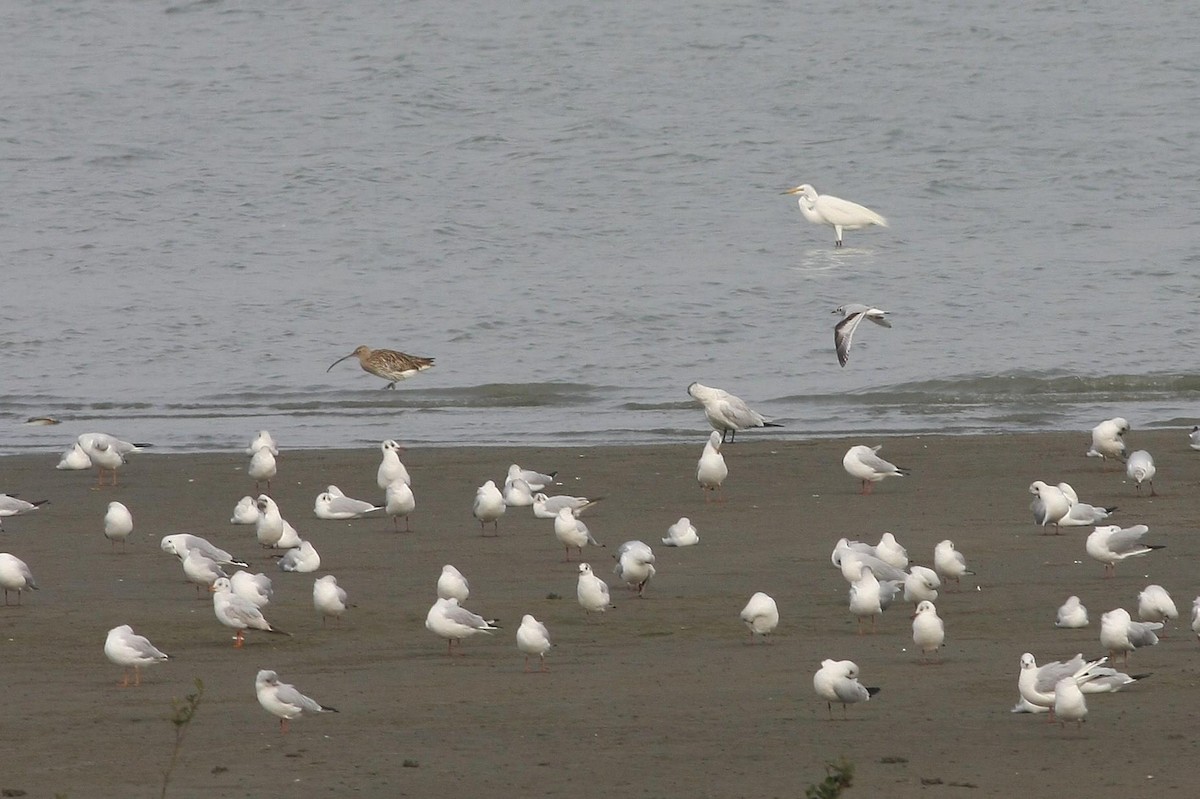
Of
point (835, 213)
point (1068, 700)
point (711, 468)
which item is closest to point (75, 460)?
point (711, 468)

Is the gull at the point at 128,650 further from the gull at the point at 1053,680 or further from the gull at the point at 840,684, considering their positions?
the gull at the point at 1053,680

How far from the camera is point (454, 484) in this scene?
46.5ft

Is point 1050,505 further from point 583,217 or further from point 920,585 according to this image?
point 583,217

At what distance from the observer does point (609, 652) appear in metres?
9.00

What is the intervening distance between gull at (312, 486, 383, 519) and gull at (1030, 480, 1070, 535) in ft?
13.9

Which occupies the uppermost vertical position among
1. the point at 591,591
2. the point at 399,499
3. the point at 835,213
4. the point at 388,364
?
the point at 591,591

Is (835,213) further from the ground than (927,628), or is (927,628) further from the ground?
(927,628)

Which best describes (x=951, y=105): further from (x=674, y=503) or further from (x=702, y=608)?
(x=702, y=608)

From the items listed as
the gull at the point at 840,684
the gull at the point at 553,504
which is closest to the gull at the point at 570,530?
the gull at the point at 553,504

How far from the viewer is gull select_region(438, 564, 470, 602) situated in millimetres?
9555

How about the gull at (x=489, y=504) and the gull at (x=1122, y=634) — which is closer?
the gull at (x=1122, y=634)

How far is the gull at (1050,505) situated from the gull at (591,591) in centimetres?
338

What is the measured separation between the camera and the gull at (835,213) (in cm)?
2892

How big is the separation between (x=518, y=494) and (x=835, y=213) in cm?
1704
